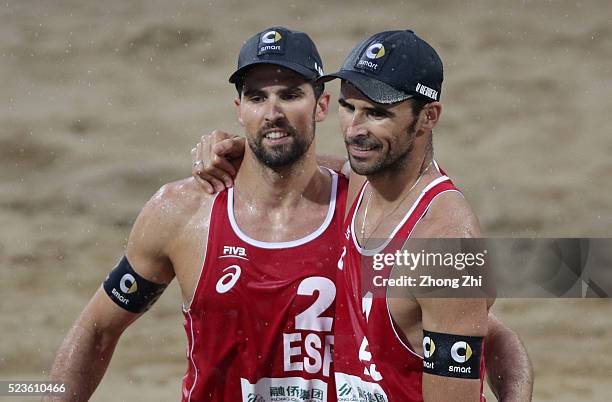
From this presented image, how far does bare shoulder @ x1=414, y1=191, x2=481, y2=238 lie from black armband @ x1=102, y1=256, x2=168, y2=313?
5.55ft

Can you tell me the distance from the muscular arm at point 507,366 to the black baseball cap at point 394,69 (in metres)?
1.49

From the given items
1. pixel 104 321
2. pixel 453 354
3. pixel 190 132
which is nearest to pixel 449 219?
pixel 453 354

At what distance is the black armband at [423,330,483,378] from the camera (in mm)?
4625

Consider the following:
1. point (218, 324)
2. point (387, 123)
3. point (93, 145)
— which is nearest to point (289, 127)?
point (387, 123)

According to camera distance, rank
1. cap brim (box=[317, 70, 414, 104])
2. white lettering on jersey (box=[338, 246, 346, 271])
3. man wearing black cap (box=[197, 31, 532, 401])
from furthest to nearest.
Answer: white lettering on jersey (box=[338, 246, 346, 271]) < cap brim (box=[317, 70, 414, 104]) < man wearing black cap (box=[197, 31, 532, 401])

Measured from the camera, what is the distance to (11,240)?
1229 cm

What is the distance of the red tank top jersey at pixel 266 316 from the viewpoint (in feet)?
17.9

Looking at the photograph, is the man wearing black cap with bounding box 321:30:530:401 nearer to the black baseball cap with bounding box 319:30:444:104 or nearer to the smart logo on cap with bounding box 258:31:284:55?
the black baseball cap with bounding box 319:30:444:104

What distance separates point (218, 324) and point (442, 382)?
1.33 m

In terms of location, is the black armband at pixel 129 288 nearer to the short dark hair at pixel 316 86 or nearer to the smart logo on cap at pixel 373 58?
the short dark hair at pixel 316 86

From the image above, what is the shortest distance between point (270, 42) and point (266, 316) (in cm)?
139

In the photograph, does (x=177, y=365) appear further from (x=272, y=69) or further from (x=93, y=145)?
(x=272, y=69)

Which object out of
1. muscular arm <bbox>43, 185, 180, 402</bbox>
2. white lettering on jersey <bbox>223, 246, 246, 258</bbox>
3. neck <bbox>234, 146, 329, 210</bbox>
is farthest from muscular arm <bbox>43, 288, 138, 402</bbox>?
neck <bbox>234, 146, 329, 210</bbox>

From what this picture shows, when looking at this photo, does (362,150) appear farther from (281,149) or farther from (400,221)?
(281,149)
